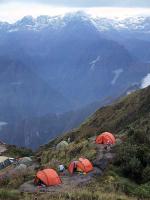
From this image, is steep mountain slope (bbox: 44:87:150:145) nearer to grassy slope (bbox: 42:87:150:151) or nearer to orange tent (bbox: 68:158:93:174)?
grassy slope (bbox: 42:87:150:151)

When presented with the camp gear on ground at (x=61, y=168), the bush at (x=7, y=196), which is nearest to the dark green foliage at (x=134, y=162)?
the camp gear on ground at (x=61, y=168)

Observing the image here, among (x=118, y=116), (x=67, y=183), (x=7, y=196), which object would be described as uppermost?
(x=118, y=116)

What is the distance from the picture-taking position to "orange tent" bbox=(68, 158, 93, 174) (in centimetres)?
3244

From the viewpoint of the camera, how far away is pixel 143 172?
99.1 feet

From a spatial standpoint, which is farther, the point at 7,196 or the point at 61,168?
the point at 61,168

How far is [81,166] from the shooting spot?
32375mm

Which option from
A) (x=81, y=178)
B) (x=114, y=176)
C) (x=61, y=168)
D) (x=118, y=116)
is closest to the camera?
(x=114, y=176)

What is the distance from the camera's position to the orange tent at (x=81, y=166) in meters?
32.4

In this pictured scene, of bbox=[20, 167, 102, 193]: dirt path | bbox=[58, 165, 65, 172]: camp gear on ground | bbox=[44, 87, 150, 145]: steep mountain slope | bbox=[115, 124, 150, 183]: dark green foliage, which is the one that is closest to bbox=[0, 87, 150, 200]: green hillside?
bbox=[115, 124, 150, 183]: dark green foliage

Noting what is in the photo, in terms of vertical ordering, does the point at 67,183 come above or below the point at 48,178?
below

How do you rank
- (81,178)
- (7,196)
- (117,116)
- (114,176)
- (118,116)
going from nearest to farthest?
(7,196) < (114,176) < (81,178) < (118,116) < (117,116)

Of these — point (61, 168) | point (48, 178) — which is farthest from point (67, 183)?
point (61, 168)

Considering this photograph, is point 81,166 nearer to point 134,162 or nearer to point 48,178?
point 48,178

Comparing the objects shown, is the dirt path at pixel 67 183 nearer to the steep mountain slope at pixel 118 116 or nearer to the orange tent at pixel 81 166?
the orange tent at pixel 81 166
